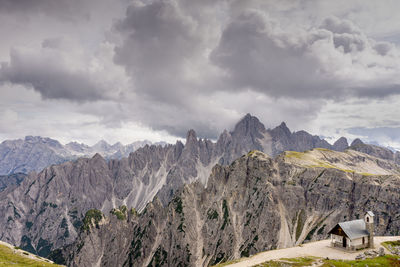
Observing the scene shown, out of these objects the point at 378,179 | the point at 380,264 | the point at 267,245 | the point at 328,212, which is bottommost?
the point at 267,245

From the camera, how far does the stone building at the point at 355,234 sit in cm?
7094

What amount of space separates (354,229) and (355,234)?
1.58 metres

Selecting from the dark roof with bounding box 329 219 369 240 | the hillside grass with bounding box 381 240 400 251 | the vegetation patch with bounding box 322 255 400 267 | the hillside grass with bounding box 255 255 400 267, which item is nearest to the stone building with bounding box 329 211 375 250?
the dark roof with bounding box 329 219 369 240

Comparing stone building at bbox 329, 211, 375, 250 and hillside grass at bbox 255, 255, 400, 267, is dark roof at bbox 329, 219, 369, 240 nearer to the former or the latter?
stone building at bbox 329, 211, 375, 250

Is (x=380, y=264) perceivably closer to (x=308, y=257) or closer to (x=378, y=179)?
(x=308, y=257)

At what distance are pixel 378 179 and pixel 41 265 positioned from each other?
212 meters

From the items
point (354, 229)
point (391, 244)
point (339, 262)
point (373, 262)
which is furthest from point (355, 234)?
point (339, 262)

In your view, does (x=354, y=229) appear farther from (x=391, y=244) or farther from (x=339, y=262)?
(x=339, y=262)

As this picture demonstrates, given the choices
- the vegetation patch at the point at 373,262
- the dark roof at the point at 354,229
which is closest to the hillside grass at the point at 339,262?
the vegetation patch at the point at 373,262

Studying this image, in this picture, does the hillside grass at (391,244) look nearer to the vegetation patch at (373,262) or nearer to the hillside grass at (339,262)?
the hillside grass at (339,262)

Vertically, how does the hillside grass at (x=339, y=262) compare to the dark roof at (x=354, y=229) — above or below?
below

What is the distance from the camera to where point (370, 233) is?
73.2 metres

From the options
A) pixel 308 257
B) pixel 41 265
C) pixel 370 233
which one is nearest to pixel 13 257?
pixel 41 265

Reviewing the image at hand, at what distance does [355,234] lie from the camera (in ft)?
235
